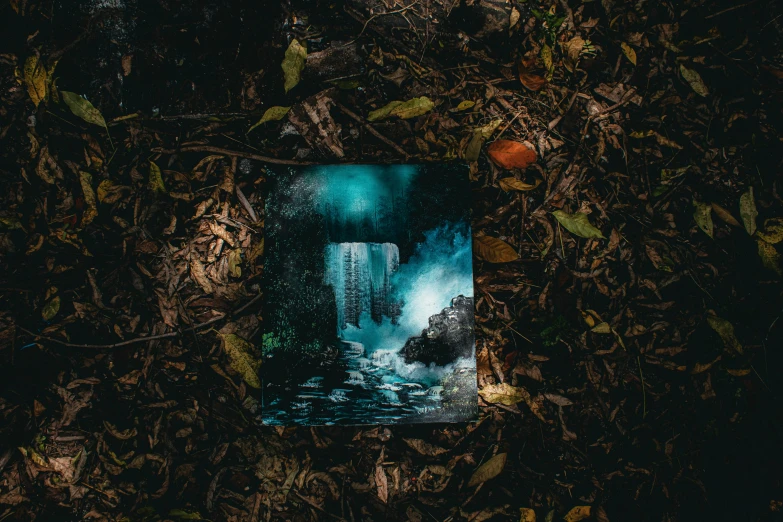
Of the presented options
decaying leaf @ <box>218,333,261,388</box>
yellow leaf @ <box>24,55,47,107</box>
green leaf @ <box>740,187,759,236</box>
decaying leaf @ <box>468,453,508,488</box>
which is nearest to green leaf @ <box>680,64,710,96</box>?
green leaf @ <box>740,187,759,236</box>

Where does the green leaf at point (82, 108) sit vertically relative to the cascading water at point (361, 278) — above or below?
above

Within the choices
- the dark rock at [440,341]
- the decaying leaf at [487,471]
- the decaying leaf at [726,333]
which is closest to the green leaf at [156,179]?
the dark rock at [440,341]

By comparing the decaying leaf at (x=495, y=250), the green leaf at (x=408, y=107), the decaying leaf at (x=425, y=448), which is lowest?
the decaying leaf at (x=425, y=448)

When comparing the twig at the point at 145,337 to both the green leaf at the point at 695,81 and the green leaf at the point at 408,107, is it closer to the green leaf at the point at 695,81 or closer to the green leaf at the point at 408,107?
the green leaf at the point at 408,107

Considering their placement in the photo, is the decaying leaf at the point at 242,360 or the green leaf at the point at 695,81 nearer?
the decaying leaf at the point at 242,360

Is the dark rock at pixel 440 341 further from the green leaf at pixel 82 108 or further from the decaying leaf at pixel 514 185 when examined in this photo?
the green leaf at pixel 82 108

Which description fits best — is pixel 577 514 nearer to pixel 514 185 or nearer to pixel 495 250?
pixel 495 250

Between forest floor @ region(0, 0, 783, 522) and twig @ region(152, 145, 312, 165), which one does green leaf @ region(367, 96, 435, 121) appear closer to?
forest floor @ region(0, 0, 783, 522)

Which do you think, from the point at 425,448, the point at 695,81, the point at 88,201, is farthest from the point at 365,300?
the point at 695,81
